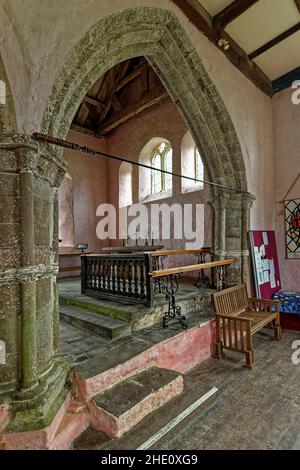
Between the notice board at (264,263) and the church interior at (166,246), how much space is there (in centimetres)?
4

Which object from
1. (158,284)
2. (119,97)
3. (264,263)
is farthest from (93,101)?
(264,263)

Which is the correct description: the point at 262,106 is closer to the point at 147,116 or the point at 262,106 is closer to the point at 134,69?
the point at 147,116

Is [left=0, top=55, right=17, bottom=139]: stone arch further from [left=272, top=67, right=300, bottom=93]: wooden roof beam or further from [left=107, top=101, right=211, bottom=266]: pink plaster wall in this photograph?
[left=272, top=67, right=300, bottom=93]: wooden roof beam

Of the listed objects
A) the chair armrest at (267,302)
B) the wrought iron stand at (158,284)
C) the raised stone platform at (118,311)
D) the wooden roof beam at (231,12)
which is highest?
the wooden roof beam at (231,12)

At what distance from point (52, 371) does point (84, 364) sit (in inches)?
10.3

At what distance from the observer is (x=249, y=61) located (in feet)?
14.5

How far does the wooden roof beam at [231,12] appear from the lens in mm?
3332

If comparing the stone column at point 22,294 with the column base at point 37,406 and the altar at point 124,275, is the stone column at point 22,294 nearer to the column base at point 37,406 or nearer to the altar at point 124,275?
the column base at point 37,406

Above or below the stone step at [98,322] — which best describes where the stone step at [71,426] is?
below

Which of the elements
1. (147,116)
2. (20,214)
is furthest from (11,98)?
(147,116)

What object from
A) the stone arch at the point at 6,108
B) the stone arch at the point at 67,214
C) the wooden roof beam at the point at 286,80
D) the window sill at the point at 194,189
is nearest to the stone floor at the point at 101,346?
the stone arch at the point at 6,108

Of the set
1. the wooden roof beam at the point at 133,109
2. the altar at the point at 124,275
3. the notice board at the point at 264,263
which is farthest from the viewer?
the wooden roof beam at the point at 133,109

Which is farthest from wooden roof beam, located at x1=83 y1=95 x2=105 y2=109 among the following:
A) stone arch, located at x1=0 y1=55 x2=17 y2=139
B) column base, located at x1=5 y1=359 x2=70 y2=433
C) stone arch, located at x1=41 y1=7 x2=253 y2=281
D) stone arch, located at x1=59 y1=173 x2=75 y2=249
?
column base, located at x1=5 y1=359 x2=70 y2=433
